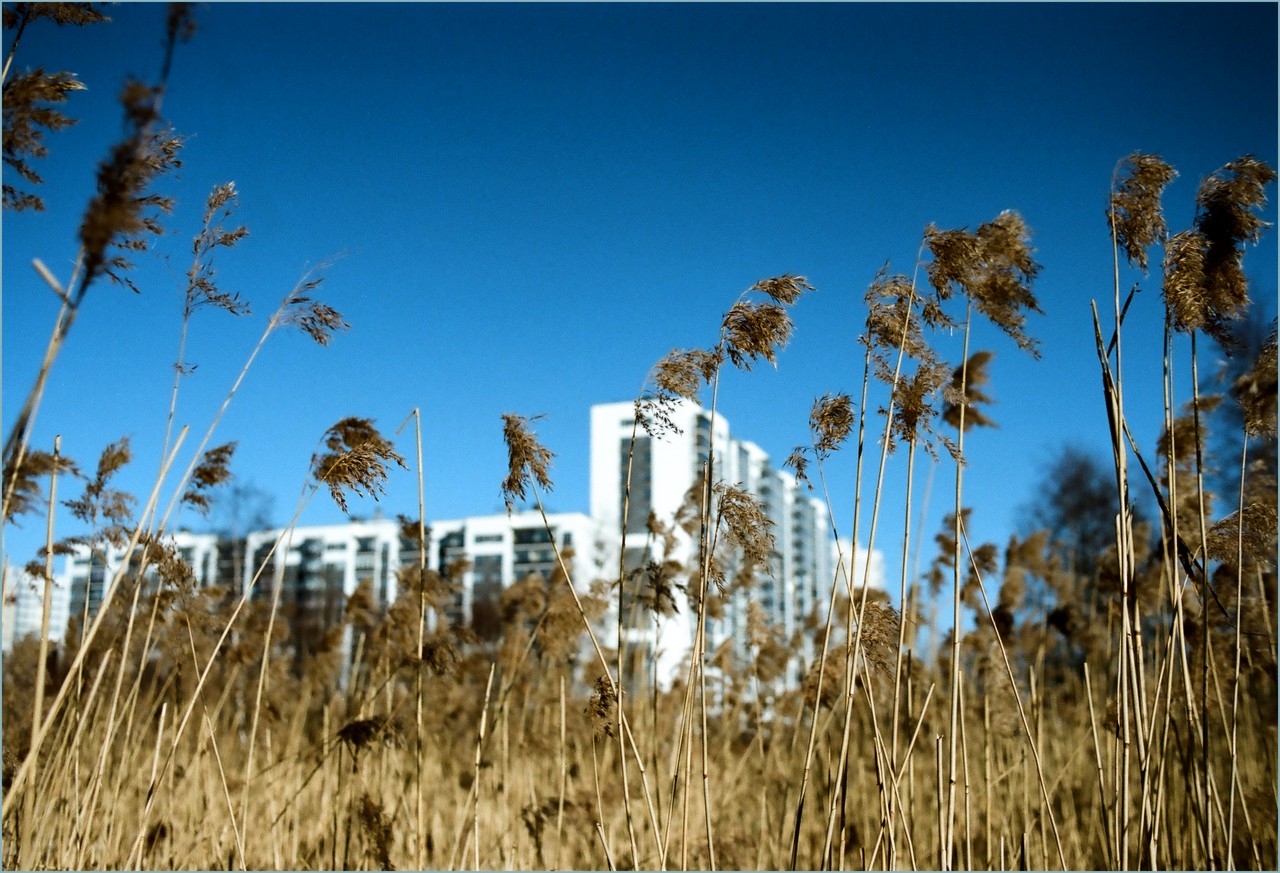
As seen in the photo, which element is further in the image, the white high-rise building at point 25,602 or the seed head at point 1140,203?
the white high-rise building at point 25,602

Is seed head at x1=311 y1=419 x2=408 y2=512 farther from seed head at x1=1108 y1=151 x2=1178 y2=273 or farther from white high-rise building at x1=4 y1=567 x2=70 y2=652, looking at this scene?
seed head at x1=1108 y1=151 x2=1178 y2=273

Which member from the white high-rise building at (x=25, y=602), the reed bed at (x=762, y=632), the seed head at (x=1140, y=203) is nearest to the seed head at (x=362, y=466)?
the reed bed at (x=762, y=632)

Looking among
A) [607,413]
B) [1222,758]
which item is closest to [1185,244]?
[1222,758]

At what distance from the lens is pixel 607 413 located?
51.2 metres

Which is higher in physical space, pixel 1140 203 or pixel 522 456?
pixel 1140 203

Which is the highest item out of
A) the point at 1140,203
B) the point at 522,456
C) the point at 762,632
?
the point at 1140,203

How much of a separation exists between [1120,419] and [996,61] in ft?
6.73

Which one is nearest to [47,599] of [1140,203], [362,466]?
[362,466]

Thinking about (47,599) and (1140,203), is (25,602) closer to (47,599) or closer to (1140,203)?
(47,599)

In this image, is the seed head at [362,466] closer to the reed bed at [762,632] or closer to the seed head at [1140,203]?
the reed bed at [762,632]

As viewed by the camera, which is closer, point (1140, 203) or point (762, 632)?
point (1140, 203)

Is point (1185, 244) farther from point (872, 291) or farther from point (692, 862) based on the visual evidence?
point (692, 862)

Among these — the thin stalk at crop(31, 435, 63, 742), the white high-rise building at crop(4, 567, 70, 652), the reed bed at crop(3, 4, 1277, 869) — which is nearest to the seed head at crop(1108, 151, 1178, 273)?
the reed bed at crop(3, 4, 1277, 869)

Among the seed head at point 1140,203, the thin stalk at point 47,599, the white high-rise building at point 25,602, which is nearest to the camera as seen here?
the thin stalk at point 47,599
